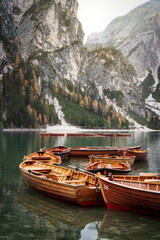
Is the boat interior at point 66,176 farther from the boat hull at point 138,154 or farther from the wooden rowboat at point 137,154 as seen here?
the boat hull at point 138,154

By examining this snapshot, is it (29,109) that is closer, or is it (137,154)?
(137,154)

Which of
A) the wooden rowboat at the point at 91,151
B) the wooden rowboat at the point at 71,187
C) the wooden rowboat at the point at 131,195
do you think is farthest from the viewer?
the wooden rowboat at the point at 91,151

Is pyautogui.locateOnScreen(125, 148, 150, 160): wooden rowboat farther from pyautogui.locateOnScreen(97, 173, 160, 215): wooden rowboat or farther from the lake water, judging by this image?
the lake water

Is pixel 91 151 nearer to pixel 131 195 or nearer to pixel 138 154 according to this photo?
pixel 138 154

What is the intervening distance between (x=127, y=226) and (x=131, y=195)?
242 centimetres

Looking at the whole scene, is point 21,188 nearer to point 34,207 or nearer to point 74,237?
point 34,207

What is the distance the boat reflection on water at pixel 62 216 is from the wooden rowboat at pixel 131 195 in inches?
63.6

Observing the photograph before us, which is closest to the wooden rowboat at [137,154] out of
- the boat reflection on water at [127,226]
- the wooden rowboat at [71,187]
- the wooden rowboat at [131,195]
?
the wooden rowboat at [71,187]

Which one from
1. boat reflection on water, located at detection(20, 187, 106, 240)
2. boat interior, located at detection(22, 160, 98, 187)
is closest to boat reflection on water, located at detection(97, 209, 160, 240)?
boat reflection on water, located at detection(20, 187, 106, 240)

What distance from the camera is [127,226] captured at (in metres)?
16.2

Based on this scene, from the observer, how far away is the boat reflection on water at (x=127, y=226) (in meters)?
14.9

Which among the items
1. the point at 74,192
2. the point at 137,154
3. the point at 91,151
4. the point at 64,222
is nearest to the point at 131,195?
the point at 74,192

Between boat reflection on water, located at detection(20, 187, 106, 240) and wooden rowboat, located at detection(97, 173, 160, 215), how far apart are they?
1615 millimetres

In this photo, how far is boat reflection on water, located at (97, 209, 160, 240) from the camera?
1490cm
